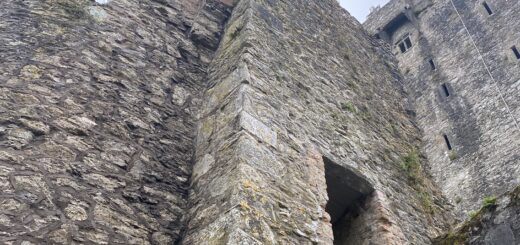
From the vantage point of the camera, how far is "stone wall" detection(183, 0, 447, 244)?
10.6ft

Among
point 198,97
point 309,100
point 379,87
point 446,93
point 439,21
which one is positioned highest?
point 439,21

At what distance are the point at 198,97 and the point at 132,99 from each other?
2.28 ft

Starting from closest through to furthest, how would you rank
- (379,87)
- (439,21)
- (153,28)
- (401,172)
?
(153,28) → (401,172) → (379,87) → (439,21)

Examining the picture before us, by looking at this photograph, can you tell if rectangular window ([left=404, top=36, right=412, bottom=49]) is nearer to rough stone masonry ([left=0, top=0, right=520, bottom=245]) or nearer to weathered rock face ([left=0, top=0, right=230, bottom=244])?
rough stone masonry ([left=0, top=0, right=520, bottom=245])

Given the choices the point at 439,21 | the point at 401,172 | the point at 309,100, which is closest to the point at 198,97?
the point at 309,100

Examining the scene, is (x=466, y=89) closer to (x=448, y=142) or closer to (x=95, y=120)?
(x=448, y=142)

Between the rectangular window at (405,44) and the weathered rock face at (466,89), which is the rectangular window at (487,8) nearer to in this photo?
the weathered rock face at (466,89)

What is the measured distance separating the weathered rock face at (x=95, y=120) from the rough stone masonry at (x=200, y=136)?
1 cm

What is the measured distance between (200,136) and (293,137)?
712mm

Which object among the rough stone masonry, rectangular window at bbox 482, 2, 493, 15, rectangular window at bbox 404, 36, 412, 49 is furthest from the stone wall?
rectangular window at bbox 404, 36, 412, 49

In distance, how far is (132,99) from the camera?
3996 millimetres

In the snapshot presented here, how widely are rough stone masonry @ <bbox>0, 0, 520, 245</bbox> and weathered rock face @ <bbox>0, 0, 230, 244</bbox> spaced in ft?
0.03

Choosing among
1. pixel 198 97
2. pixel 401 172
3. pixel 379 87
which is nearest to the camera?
pixel 198 97

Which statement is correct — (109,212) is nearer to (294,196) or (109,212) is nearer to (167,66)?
(294,196)
